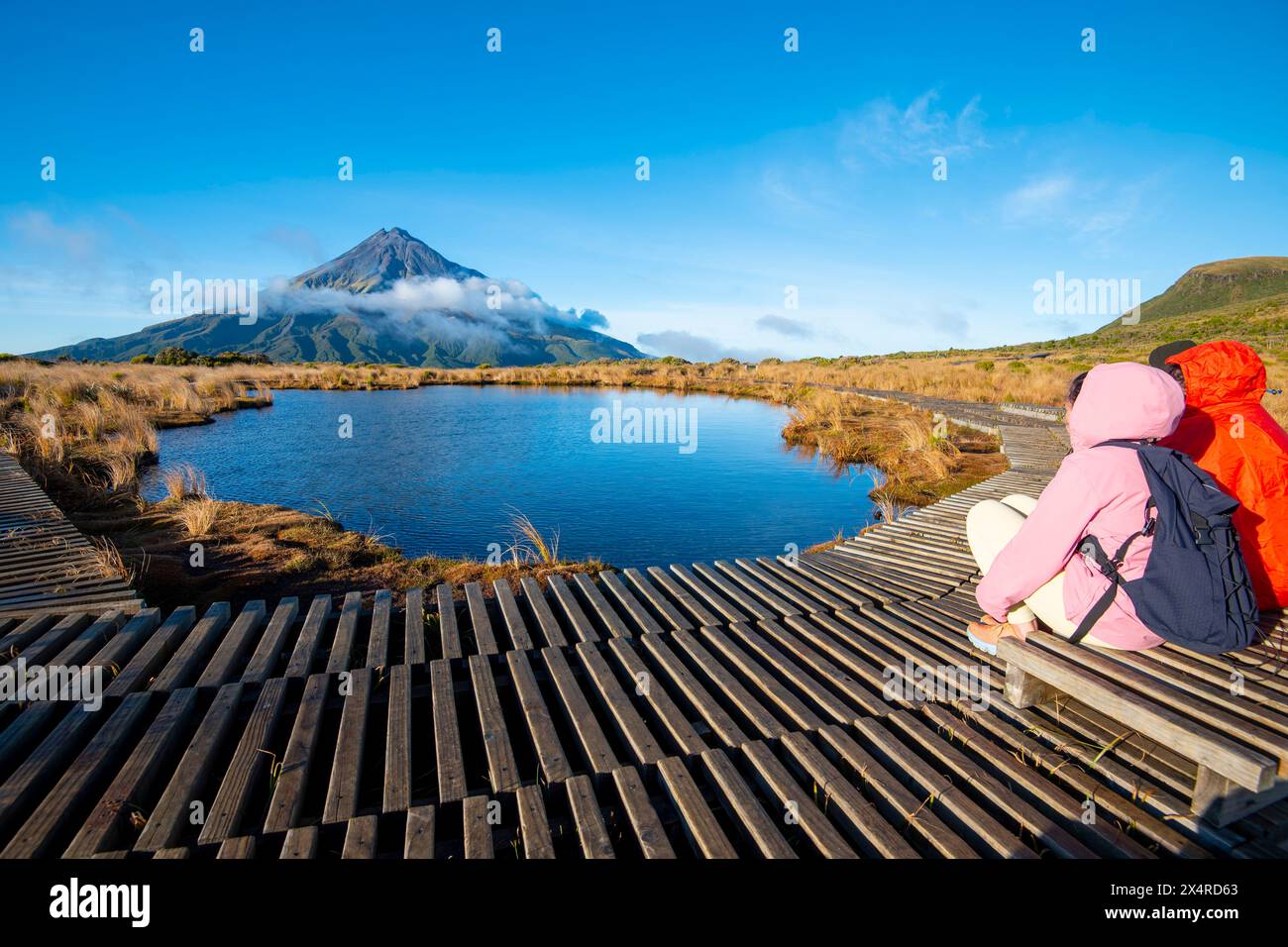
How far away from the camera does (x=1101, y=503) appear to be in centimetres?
238

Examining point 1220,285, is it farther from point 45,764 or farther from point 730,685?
point 45,764

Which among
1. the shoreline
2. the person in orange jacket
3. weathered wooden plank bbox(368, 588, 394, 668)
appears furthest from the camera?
the shoreline

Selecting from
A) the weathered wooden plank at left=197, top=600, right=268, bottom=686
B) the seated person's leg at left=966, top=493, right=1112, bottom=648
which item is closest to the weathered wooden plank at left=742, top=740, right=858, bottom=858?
the seated person's leg at left=966, top=493, right=1112, bottom=648

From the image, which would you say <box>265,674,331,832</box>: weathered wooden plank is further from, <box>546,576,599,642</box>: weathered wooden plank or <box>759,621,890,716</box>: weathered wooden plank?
<box>759,621,890,716</box>: weathered wooden plank

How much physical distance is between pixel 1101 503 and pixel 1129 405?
407 mm

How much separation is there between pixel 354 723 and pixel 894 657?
113 inches

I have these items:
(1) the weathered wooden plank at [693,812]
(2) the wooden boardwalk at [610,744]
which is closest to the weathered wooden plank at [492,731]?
(2) the wooden boardwalk at [610,744]

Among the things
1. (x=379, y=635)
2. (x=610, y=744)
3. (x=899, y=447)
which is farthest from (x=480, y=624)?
(x=899, y=447)

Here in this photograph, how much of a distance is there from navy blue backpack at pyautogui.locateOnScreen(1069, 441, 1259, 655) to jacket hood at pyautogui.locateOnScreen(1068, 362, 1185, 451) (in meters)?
0.07

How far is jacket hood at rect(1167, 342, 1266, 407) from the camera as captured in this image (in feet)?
9.78

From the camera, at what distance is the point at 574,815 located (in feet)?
7.11
